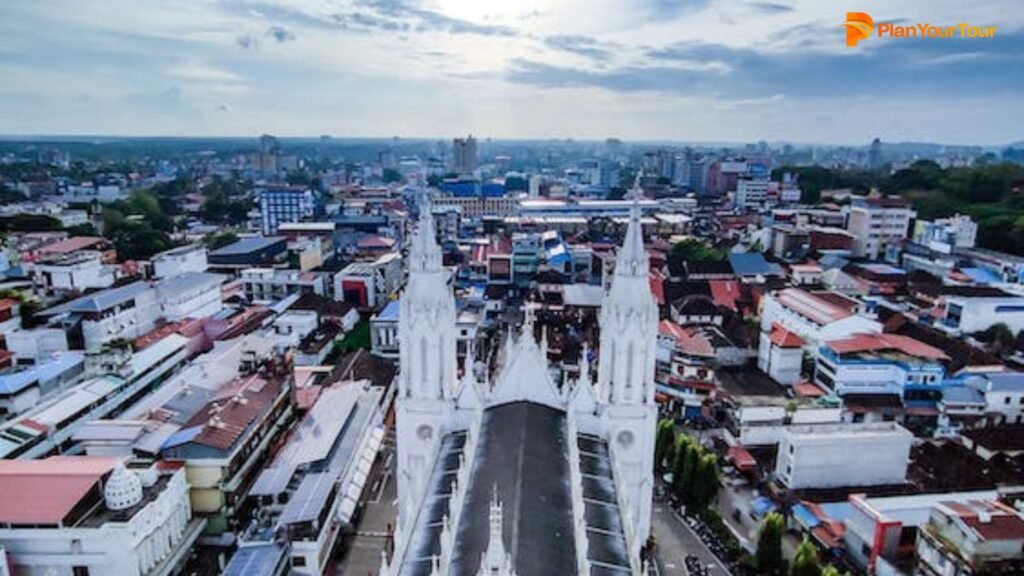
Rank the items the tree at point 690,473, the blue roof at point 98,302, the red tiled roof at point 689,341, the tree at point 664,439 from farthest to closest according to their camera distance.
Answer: the blue roof at point 98,302
the red tiled roof at point 689,341
the tree at point 664,439
the tree at point 690,473

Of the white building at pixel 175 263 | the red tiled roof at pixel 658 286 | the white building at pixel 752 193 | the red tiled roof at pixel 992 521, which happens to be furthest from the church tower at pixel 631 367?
the white building at pixel 752 193

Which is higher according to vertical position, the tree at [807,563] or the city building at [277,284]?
the city building at [277,284]

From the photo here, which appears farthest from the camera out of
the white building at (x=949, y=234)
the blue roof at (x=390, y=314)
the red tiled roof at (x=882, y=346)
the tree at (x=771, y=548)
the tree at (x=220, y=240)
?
the tree at (x=220, y=240)

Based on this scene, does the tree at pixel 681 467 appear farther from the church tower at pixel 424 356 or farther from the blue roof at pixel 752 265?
the blue roof at pixel 752 265

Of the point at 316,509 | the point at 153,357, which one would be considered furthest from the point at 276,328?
the point at 316,509

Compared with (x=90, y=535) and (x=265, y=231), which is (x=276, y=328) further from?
(x=265, y=231)

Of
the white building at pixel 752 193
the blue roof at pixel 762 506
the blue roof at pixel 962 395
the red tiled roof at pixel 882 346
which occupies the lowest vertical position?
the blue roof at pixel 762 506

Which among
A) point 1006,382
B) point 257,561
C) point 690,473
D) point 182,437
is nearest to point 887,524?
point 690,473
